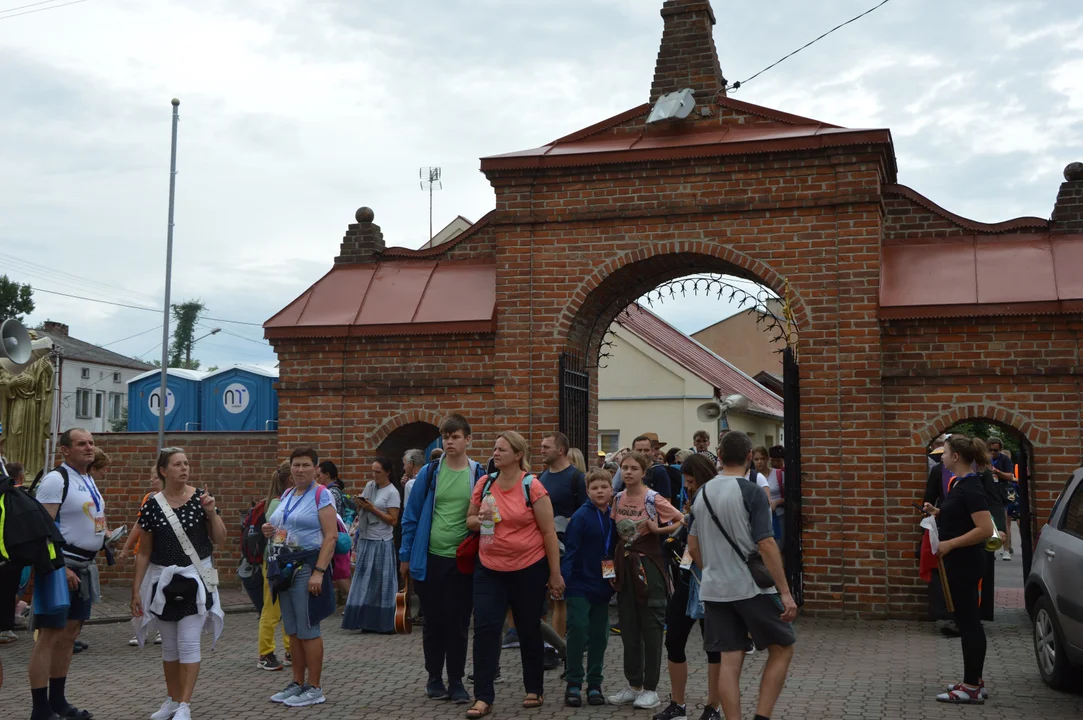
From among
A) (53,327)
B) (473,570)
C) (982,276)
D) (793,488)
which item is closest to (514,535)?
(473,570)

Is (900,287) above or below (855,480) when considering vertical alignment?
above

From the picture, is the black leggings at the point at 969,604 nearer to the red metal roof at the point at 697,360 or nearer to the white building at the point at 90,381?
the red metal roof at the point at 697,360

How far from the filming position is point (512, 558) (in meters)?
6.98

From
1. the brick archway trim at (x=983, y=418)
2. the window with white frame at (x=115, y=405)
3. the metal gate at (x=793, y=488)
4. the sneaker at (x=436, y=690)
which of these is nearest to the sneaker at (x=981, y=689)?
the sneaker at (x=436, y=690)

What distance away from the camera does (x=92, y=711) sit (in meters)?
7.10

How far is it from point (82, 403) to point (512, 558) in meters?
47.0

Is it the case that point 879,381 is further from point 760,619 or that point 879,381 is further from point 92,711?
point 92,711

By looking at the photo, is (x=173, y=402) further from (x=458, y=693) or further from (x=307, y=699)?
(x=458, y=693)

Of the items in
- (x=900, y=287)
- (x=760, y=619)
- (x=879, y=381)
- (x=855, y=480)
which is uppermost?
(x=900, y=287)

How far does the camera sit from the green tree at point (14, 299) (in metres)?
52.1

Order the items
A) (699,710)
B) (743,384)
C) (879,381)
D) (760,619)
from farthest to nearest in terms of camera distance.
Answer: (743,384) → (879,381) → (699,710) → (760,619)

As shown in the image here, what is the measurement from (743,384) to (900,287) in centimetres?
2355

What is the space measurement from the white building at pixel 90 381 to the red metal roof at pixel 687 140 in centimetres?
3841

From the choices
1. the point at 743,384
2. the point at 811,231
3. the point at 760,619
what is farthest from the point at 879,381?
the point at 743,384
